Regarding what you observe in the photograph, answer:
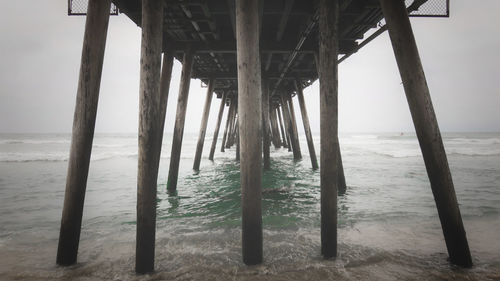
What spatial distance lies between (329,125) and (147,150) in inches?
72.6

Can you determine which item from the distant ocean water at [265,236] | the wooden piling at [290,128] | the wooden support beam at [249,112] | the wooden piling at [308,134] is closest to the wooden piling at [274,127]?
the wooden piling at [290,128]

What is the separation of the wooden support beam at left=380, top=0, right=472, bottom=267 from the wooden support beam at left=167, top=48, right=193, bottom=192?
4.29 meters

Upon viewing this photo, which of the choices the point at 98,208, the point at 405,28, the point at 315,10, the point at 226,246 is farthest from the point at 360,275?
the point at 98,208

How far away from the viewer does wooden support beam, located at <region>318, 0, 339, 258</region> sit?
98.9 inches

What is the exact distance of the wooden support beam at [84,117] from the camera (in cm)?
232

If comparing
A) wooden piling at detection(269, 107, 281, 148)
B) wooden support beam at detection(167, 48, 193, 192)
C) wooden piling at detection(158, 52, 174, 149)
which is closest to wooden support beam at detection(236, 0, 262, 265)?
wooden piling at detection(158, 52, 174, 149)

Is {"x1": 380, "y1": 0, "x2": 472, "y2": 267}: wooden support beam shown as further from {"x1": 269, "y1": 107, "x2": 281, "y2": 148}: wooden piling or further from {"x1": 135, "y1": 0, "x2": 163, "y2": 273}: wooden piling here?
{"x1": 269, "y1": 107, "x2": 281, "y2": 148}: wooden piling

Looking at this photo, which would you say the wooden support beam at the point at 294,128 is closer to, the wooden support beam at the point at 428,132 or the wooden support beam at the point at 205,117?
the wooden support beam at the point at 205,117

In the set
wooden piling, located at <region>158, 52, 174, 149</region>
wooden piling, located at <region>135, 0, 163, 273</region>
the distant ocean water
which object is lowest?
the distant ocean water

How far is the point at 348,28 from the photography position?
16.1ft

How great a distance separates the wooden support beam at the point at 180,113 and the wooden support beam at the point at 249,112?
3.51 m

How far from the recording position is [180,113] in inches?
238

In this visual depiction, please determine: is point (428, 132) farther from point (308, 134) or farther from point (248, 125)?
point (308, 134)

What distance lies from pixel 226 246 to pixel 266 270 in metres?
0.76
